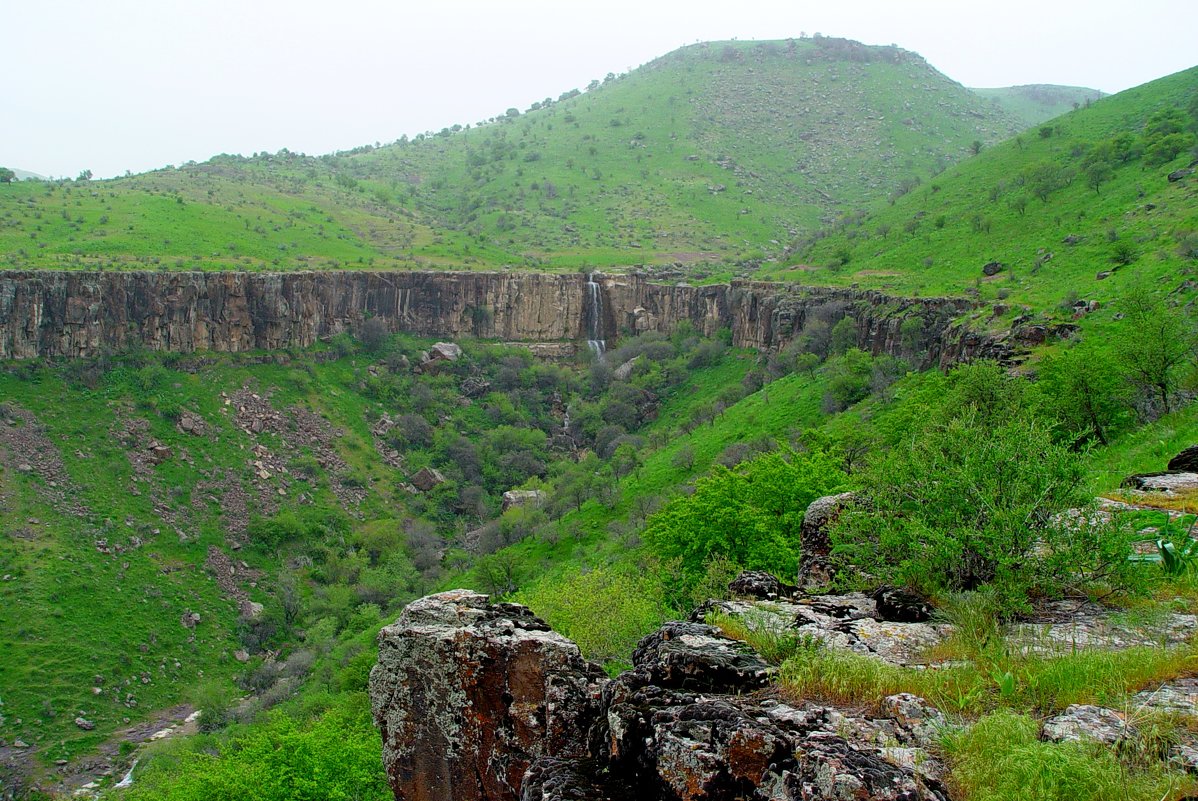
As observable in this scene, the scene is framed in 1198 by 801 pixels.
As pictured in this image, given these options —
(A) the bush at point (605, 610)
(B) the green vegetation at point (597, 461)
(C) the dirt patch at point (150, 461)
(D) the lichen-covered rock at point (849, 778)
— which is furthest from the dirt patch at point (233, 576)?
(D) the lichen-covered rock at point (849, 778)

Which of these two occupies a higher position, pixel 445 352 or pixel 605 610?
pixel 445 352

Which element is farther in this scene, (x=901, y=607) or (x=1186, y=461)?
(x=1186, y=461)

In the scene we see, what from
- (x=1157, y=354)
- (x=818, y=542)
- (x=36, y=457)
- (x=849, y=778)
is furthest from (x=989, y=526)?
(x=36, y=457)

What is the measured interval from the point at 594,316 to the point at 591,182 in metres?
43.0

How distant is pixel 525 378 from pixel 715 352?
18359 mm

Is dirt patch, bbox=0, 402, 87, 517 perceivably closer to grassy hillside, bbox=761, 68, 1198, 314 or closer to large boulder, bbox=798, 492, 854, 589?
large boulder, bbox=798, 492, 854, 589

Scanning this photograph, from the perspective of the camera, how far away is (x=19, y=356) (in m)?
49.1

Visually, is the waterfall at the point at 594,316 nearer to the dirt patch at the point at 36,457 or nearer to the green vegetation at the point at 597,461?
the green vegetation at the point at 597,461

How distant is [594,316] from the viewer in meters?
81.1

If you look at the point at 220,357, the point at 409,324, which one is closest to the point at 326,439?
the point at 220,357

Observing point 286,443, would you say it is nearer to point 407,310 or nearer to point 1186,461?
point 407,310

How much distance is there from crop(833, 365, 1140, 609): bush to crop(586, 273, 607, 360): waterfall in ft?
228

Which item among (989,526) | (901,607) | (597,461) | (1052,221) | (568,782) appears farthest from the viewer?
(597,461)

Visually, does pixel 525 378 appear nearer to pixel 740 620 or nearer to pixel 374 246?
pixel 374 246
